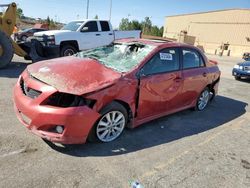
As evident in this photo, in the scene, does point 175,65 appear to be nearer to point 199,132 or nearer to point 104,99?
point 199,132

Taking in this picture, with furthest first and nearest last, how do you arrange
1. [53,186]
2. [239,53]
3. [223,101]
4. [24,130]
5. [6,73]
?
1. [239,53]
2. [6,73]
3. [223,101]
4. [24,130]
5. [53,186]

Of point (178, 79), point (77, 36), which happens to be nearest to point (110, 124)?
point (178, 79)

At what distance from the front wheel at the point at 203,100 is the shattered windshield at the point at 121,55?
84.9 inches

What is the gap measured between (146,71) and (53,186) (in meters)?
2.38

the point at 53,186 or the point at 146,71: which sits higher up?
the point at 146,71

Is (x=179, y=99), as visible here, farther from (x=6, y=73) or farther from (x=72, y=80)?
(x=6, y=73)

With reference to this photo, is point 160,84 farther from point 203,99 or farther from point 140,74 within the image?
point 203,99

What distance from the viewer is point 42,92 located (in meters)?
3.59

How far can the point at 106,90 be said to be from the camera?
380cm

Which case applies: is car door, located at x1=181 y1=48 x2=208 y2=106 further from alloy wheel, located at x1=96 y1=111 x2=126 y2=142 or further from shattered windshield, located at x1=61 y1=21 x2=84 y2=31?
shattered windshield, located at x1=61 y1=21 x2=84 y2=31

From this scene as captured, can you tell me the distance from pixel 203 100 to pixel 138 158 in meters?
3.25

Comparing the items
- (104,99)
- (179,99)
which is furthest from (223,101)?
(104,99)

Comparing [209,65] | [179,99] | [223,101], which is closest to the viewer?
[179,99]

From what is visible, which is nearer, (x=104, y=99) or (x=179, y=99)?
(x=104, y=99)
